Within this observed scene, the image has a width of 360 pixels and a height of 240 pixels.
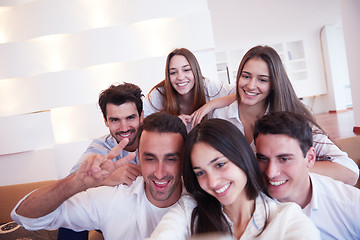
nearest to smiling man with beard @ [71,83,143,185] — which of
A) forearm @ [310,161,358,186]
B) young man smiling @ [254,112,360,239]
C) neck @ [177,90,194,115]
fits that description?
neck @ [177,90,194,115]

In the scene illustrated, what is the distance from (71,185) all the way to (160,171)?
392 mm

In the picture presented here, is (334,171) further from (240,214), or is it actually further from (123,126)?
(123,126)

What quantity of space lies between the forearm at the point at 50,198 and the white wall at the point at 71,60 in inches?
113

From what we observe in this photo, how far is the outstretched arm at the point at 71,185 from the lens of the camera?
135cm

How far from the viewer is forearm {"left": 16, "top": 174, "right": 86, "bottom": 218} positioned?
4.57 feet

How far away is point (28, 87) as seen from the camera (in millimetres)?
4273

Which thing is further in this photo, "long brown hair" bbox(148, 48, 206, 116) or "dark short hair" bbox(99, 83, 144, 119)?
"long brown hair" bbox(148, 48, 206, 116)

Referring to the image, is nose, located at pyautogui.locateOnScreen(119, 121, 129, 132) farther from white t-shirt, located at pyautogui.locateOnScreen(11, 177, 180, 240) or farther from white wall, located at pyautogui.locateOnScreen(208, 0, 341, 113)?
white wall, located at pyautogui.locateOnScreen(208, 0, 341, 113)

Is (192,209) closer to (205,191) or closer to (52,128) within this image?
(205,191)

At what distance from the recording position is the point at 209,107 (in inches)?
93.2

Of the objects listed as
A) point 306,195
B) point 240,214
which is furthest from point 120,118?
point 306,195

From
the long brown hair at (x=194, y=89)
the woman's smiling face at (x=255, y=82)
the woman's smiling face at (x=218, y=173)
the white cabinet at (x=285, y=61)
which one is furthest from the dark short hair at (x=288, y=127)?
the white cabinet at (x=285, y=61)

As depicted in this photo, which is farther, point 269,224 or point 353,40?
point 353,40

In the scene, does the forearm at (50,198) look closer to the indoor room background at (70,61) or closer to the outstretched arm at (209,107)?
the outstretched arm at (209,107)
